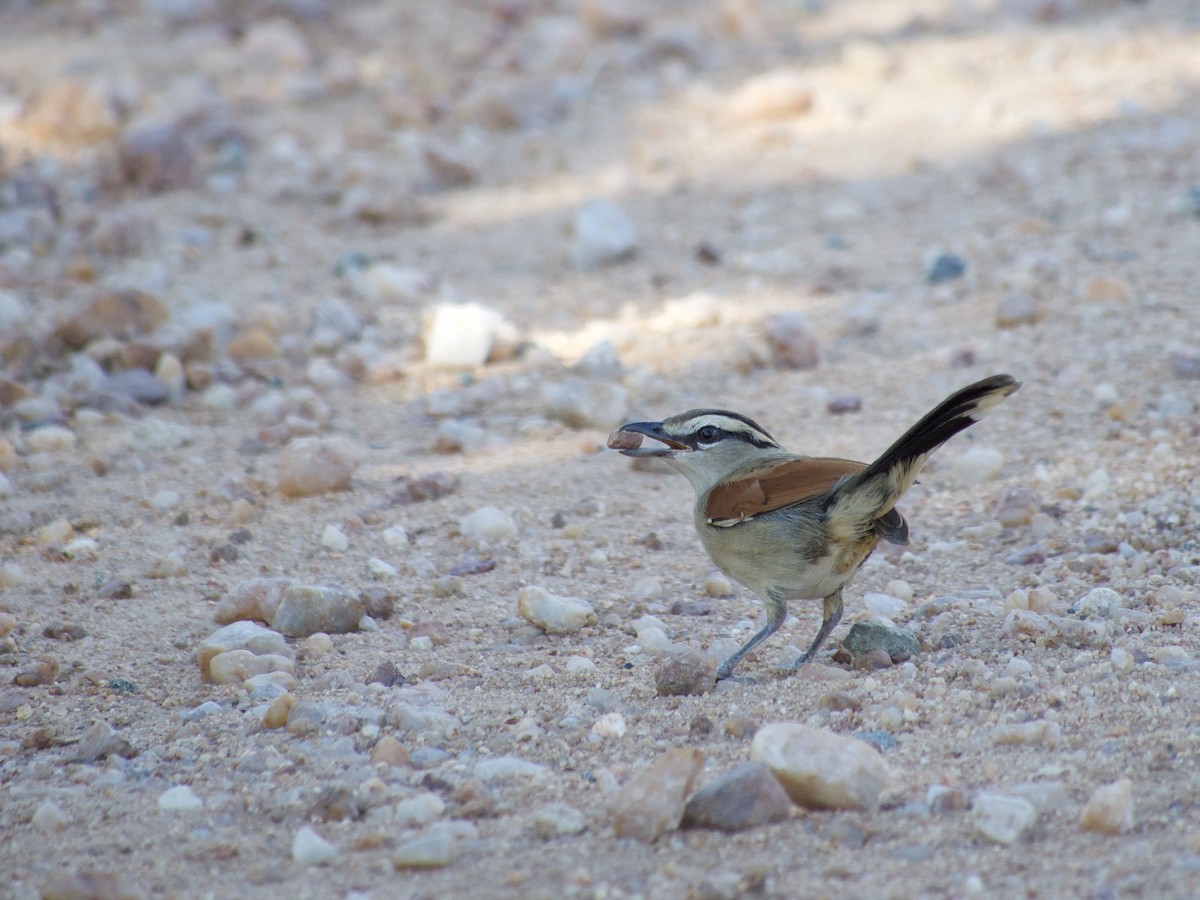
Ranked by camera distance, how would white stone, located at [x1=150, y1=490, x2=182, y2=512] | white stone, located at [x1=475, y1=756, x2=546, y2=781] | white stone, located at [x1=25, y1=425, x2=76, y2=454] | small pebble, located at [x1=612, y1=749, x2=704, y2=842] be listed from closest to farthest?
small pebble, located at [x1=612, y1=749, x2=704, y2=842] → white stone, located at [x1=475, y1=756, x2=546, y2=781] → white stone, located at [x1=150, y1=490, x2=182, y2=512] → white stone, located at [x1=25, y1=425, x2=76, y2=454]

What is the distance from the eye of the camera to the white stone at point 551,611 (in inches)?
179

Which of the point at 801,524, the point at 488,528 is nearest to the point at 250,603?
the point at 488,528

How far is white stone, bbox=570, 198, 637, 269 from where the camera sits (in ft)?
26.8

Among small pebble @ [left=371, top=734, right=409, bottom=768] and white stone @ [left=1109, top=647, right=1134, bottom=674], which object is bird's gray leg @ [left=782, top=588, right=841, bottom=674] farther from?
small pebble @ [left=371, top=734, right=409, bottom=768]

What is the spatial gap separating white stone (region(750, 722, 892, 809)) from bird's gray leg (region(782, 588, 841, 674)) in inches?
44.0

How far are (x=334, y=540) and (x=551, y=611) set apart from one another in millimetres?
1073

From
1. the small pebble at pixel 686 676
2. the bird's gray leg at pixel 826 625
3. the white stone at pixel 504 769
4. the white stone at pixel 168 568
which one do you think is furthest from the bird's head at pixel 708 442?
the white stone at pixel 168 568

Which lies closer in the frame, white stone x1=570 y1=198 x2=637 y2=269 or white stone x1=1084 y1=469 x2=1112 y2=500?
white stone x1=1084 y1=469 x2=1112 y2=500

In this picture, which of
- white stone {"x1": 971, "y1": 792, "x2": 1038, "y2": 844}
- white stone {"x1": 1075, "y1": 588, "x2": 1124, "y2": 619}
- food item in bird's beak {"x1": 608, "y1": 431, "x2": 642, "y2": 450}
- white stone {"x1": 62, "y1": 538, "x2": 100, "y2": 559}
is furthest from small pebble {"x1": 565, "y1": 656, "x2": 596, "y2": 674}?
white stone {"x1": 62, "y1": 538, "x2": 100, "y2": 559}

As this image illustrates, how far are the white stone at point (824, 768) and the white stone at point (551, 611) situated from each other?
1402 mm

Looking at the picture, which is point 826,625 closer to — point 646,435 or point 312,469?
point 646,435

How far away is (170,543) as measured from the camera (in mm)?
5156

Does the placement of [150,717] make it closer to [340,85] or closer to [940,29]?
[340,85]

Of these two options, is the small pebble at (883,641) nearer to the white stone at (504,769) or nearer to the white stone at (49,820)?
the white stone at (504,769)
